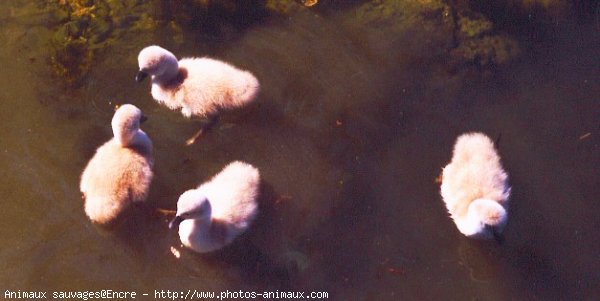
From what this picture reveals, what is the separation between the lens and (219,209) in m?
3.63

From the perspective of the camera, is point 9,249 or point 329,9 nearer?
point 9,249

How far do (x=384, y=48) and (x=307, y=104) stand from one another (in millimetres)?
778

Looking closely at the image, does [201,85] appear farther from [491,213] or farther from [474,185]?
[491,213]

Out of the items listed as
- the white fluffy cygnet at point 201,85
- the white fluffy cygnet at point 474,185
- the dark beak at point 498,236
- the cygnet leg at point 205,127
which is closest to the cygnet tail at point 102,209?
the cygnet leg at point 205,127

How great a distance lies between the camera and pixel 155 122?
409 centimetres

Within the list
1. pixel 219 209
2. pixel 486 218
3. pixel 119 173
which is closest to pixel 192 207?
pixel 219 209

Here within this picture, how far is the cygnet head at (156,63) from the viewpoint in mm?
3795

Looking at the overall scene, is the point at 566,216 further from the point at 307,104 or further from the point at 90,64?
the point at 90,64

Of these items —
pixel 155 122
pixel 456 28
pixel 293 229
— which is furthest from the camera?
pixel 456 28

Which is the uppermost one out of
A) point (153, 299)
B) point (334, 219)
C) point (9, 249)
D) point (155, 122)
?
point (334, 219)

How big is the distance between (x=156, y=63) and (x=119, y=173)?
2.66ft

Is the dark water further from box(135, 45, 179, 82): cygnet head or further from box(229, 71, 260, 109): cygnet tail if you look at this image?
box(135, 45, 179, 82): cygnet head

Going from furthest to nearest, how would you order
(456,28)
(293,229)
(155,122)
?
(456,28), (155,122), (293,229)

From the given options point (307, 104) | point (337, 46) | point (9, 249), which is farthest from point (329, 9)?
point (9, 249)
